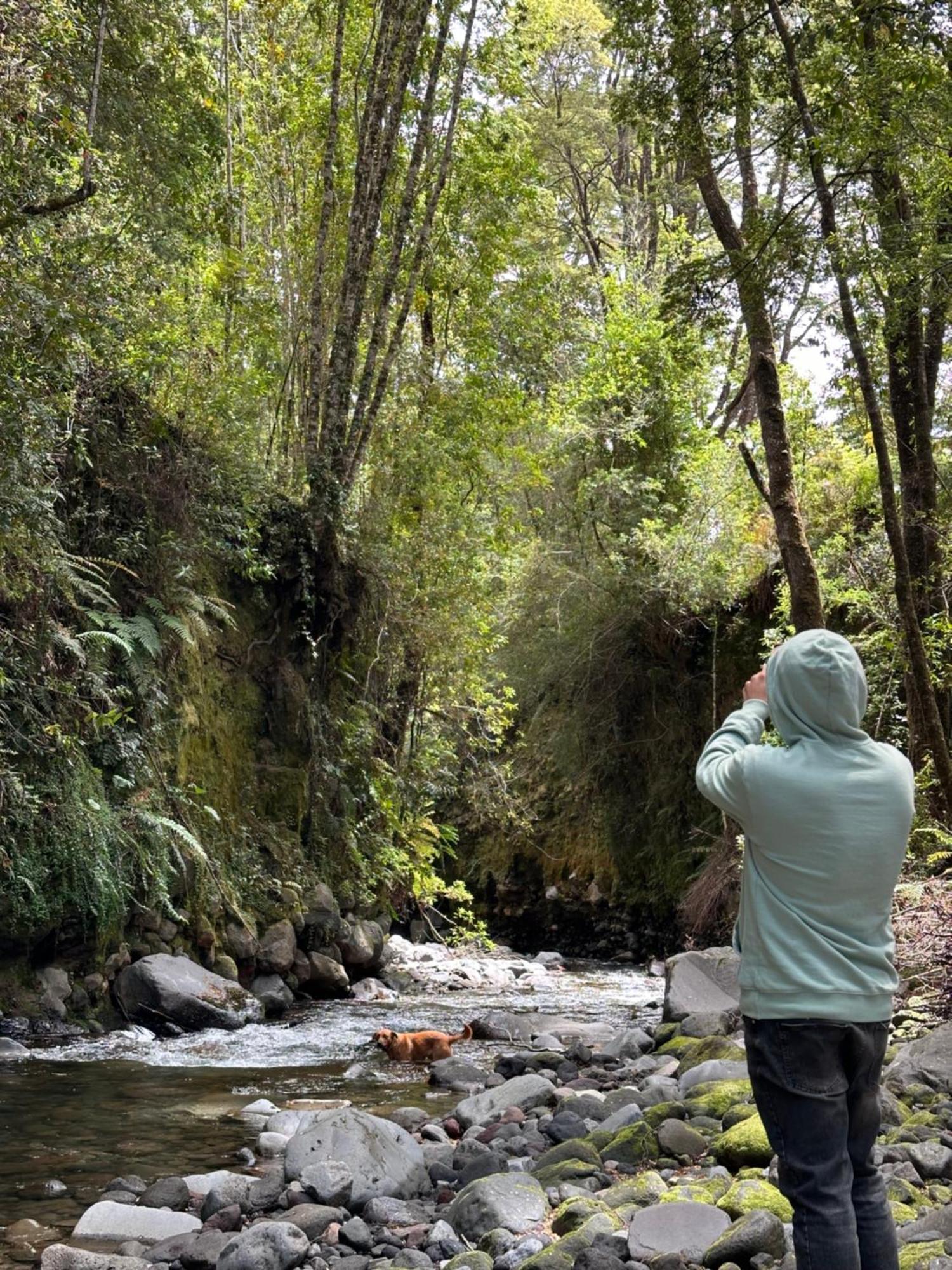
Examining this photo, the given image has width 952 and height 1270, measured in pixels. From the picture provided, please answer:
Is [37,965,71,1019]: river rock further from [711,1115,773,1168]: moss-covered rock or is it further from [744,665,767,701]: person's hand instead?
[744,665,767,701]: person's hand

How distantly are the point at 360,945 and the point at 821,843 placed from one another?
9776mm

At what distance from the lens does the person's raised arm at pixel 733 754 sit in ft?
9.05

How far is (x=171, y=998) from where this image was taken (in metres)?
8.77

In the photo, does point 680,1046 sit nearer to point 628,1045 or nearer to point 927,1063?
point 628,1045

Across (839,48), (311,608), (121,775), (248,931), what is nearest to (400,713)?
(311,608)

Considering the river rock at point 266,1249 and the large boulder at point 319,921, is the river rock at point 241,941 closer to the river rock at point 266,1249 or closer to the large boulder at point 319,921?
the large boulder at point 319,921

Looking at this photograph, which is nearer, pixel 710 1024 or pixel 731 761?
pixel 731 761

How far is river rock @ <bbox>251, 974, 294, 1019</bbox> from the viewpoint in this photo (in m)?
10.0

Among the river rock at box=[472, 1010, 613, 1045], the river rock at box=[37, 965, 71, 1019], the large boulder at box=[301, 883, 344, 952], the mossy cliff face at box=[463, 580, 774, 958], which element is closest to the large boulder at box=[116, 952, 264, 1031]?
the river rock at box=[37, 965, 71, 1019]

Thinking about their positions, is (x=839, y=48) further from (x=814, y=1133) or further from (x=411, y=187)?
(x=814, y=1133)

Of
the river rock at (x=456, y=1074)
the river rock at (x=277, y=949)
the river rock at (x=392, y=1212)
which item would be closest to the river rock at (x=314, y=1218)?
the river rock at (x=392, y=1212)

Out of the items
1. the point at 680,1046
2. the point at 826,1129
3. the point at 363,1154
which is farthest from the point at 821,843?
the point at 680,1046

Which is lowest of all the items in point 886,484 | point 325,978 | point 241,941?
point 325,978

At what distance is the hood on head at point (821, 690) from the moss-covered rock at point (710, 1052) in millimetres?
4759
